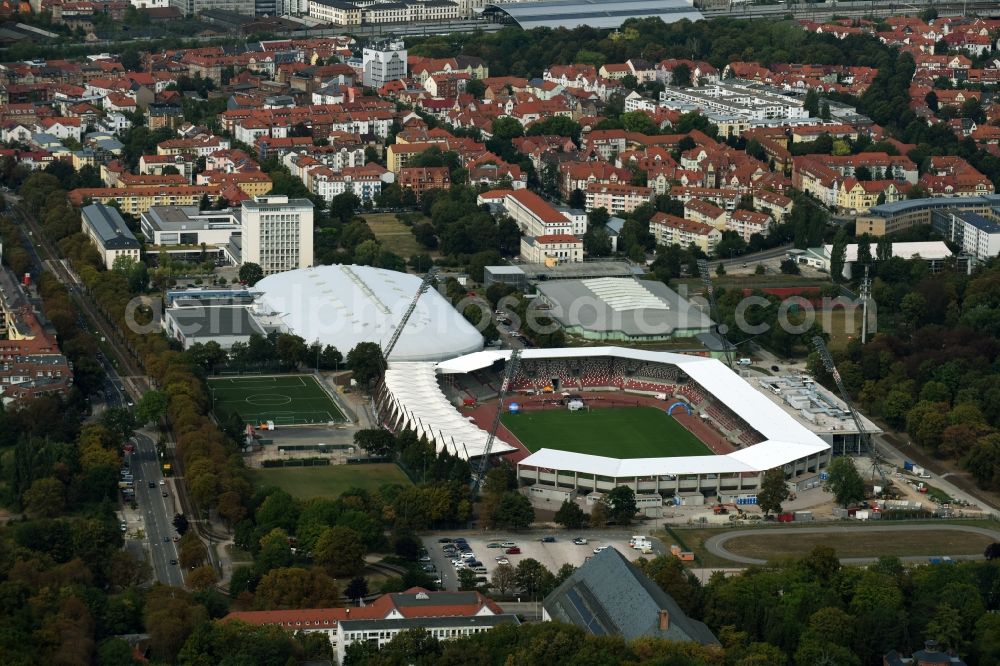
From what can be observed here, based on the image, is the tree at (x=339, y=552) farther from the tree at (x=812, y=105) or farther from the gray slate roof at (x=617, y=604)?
the tree at (x=812, y=105)

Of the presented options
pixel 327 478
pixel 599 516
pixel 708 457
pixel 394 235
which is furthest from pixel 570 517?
pixel 394 235

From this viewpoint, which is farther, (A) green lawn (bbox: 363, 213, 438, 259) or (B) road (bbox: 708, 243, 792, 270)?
(A) green lawn (bbox: 363, 213, 438, 259)

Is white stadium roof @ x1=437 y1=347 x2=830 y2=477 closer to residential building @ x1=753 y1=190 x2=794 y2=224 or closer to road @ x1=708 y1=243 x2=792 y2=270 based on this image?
road @ x1=708 y1=243 x2=792 y2=270

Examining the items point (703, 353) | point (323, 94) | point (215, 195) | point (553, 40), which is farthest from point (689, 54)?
point (703, 353)

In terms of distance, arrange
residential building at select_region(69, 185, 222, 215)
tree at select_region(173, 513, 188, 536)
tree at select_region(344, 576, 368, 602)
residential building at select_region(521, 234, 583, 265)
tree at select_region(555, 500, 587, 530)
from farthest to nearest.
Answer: residential building at select_region(69, 185, 222, 215) → residential building at select_region(521, 234, 583, 265) → tree at select_region(555, 500, 587, 530) → tree at select_region(173, 513, 188, 536) → tree at select_region(344, 576, 368, 602)

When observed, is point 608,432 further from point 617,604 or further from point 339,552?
point 617,604

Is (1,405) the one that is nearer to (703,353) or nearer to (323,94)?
(703,353)

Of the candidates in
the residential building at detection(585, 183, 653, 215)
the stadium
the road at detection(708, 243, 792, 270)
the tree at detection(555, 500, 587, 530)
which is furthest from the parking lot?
the residential building at detection(585, 183, 653, 215)
